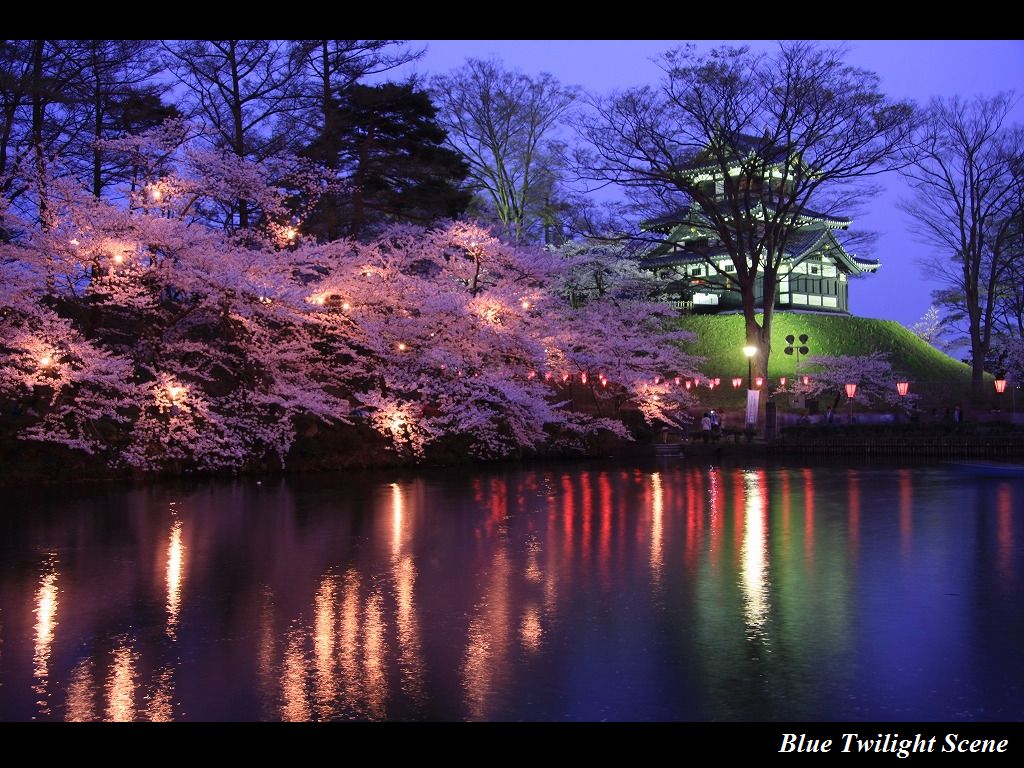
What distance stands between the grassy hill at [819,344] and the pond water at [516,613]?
3609 cm

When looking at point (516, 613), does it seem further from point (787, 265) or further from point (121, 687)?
point (787, 265)

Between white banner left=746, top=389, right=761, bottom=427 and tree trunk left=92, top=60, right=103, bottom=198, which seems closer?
tree trunk left=92, top=60, right=103, bottom=198

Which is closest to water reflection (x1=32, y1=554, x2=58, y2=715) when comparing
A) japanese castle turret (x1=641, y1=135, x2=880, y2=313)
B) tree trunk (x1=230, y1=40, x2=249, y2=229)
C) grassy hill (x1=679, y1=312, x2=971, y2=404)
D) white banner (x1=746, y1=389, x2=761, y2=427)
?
tree trunk (x1=230, y1=40, x2=249, y2=229)

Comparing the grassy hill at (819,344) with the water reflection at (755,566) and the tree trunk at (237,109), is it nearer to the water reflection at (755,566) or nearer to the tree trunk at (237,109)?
the tree trunk at (237,109)

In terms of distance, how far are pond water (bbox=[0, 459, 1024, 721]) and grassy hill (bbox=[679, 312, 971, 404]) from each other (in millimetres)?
36087

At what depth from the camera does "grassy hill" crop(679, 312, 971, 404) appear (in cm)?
5094

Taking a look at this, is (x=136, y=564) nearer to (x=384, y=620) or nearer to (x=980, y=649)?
(x=384, y=620)

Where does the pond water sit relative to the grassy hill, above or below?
below

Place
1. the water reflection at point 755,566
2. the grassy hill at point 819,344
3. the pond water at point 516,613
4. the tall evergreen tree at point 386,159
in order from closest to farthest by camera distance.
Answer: the pond water at point 516,613, the water reflection at point 755,566, the tall evergreen tree at point 386,159, the grassy hill at point 819,344

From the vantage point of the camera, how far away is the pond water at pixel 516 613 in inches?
221

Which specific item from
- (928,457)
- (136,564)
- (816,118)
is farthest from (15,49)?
(928,457)

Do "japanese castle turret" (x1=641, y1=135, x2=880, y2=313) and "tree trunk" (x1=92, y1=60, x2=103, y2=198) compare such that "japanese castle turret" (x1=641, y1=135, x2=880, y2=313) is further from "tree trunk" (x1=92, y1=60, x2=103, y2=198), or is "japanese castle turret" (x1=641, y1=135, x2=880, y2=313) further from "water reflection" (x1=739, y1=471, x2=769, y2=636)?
"water reflection" (x1=739, y1=471, x2=769, y2=636)

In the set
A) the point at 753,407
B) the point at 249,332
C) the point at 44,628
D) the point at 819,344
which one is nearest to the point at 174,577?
the point at 44,628

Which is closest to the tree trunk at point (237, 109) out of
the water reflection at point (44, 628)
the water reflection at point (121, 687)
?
the water reflection at point (44, 628)
